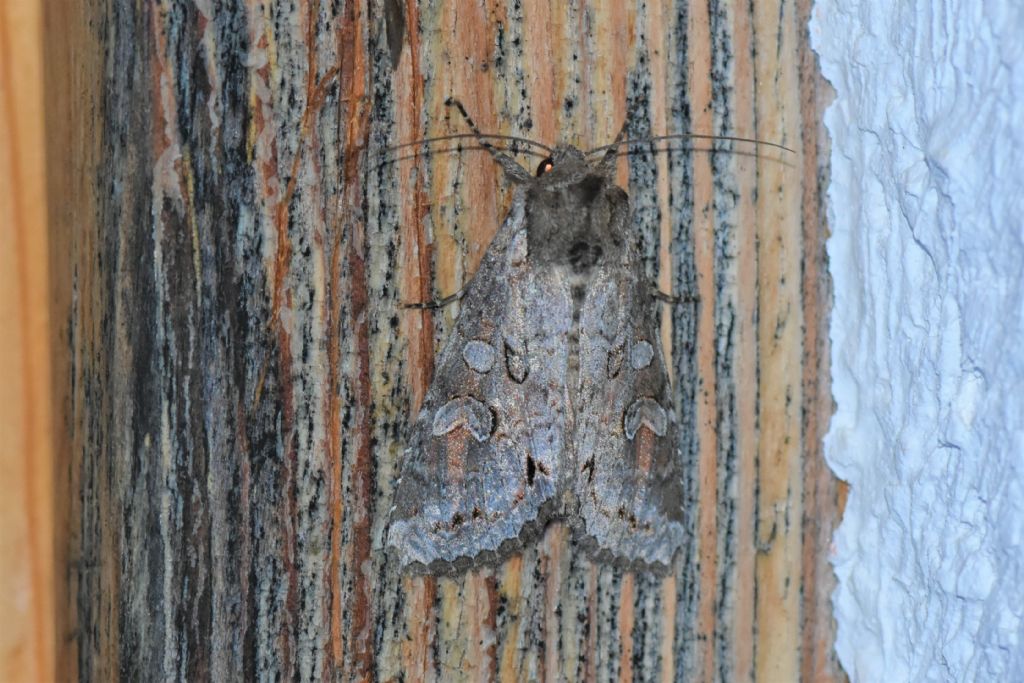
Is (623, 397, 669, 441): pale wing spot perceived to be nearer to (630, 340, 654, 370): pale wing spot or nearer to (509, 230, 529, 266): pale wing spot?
(630, 340, 654, 370): pale wing spot

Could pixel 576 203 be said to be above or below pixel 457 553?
above

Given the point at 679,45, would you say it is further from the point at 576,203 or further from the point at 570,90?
the point at 576,203

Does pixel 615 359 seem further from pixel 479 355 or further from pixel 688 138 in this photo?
pixel 688 138

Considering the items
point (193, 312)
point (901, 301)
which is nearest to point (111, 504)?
point (193, 312)

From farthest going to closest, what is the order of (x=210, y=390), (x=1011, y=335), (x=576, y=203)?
(x=576, y=203)
(x=210, y=390)
(x=1011, y=335)

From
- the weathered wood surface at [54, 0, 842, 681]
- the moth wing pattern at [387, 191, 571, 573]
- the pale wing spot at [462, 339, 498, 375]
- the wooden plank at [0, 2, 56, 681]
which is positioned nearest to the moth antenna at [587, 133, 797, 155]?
the weathered wood surface at [54, 0, 842, 681]
